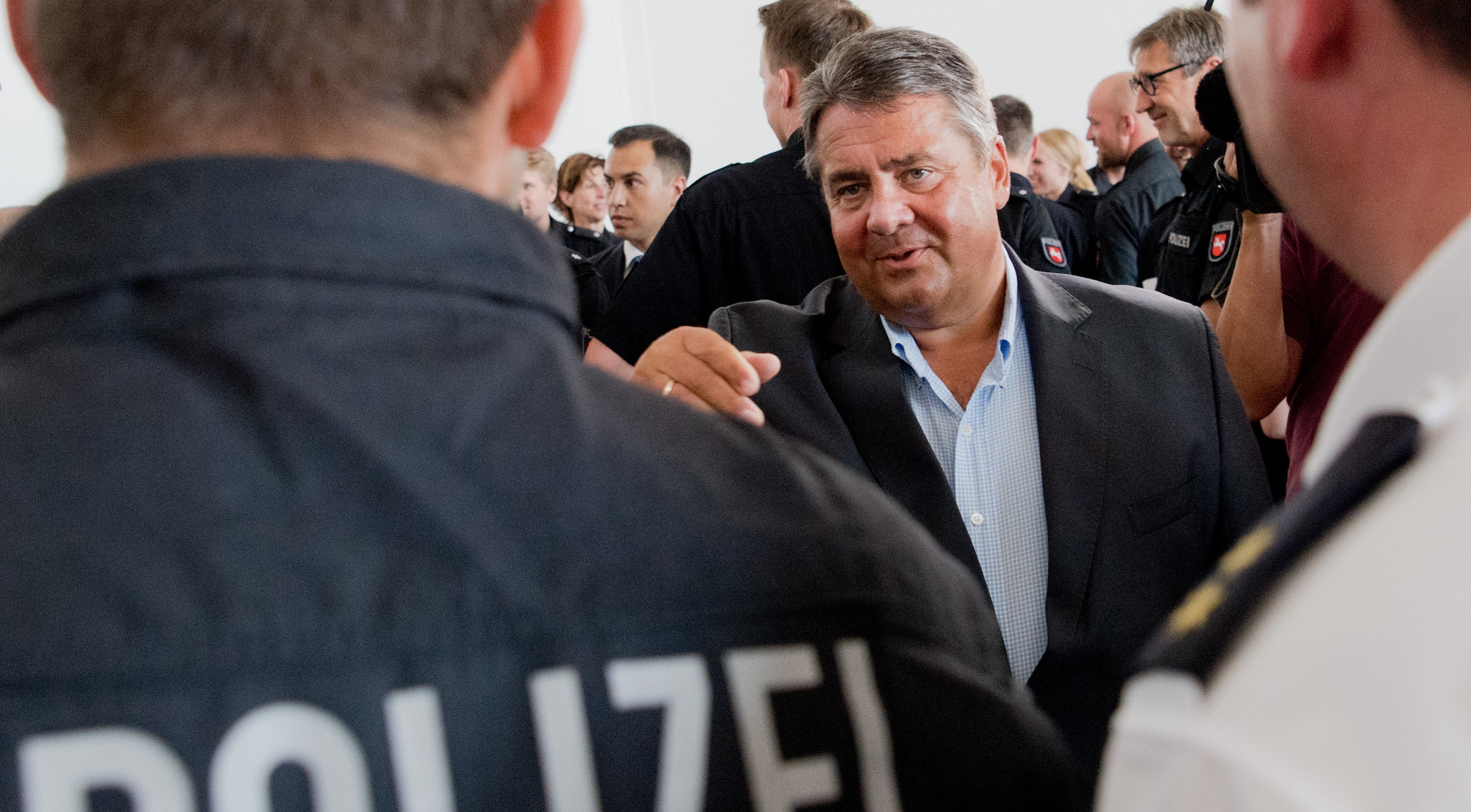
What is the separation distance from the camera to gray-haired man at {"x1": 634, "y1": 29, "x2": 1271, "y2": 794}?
4.99 ft

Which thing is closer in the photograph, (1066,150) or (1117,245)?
(1117,245)

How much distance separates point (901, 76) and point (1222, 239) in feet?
2.91

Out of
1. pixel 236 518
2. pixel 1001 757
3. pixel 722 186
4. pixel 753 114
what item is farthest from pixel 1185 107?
pixel 753 114

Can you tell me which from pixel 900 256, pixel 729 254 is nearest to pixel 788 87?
pixel 729 254

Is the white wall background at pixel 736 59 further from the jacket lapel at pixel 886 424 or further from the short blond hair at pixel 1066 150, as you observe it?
the jacket lapel at pixel 886 424

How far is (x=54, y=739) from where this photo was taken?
53cm

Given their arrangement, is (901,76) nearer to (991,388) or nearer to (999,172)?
(999,172)

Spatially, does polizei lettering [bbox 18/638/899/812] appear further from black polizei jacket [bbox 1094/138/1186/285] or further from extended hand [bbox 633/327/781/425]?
black polizei jacket [bbox 1094/138/1186/285]

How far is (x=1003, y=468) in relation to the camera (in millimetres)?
1623

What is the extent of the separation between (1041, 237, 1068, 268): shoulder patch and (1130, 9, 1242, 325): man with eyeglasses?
0.24 metres

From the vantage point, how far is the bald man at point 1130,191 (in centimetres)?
359

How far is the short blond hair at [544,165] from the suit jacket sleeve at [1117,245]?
7.24 feet

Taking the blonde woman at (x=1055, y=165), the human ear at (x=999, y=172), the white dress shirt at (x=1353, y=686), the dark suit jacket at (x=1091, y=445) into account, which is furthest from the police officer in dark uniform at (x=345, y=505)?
the blonde woman at (x=1055, y=165)

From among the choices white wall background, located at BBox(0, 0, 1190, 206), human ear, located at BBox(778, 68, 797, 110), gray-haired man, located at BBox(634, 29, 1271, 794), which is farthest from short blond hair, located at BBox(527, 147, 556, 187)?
gray-haired man, located at BBox(634, 29, 1271, 794)
